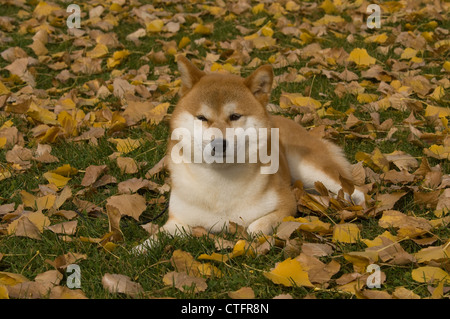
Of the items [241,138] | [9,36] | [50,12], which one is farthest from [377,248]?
[50,12]

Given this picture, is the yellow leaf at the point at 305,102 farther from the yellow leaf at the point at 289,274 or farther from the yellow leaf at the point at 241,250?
the yellow leaf at the point at 289,274

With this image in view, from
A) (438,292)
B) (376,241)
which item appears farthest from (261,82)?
(438,292)

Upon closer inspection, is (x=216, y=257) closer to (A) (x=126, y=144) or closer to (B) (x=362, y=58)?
(A) (x=126, y=144)

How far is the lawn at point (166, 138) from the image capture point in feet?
8.36

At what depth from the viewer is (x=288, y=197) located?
122 inches

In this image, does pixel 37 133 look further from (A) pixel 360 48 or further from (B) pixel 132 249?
(A) pixel 360 48

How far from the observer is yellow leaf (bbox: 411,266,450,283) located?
7.92 ft

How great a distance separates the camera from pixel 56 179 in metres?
3.61

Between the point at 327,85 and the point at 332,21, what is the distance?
172cm

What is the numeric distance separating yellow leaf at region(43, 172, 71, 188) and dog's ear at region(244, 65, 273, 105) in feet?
4.50

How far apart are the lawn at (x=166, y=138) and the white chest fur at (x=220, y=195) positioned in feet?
0.33

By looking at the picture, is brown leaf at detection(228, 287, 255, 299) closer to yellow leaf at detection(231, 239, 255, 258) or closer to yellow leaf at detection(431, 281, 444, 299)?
yellow leaf at detection(231, 239, 255, 258)

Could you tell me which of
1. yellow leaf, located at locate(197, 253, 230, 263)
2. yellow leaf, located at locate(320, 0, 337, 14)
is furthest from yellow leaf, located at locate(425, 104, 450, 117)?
yellow leaf, located at locate(320, 0, 337, 14)

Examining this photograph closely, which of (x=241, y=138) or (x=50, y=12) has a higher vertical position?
(x=241, y=138)
